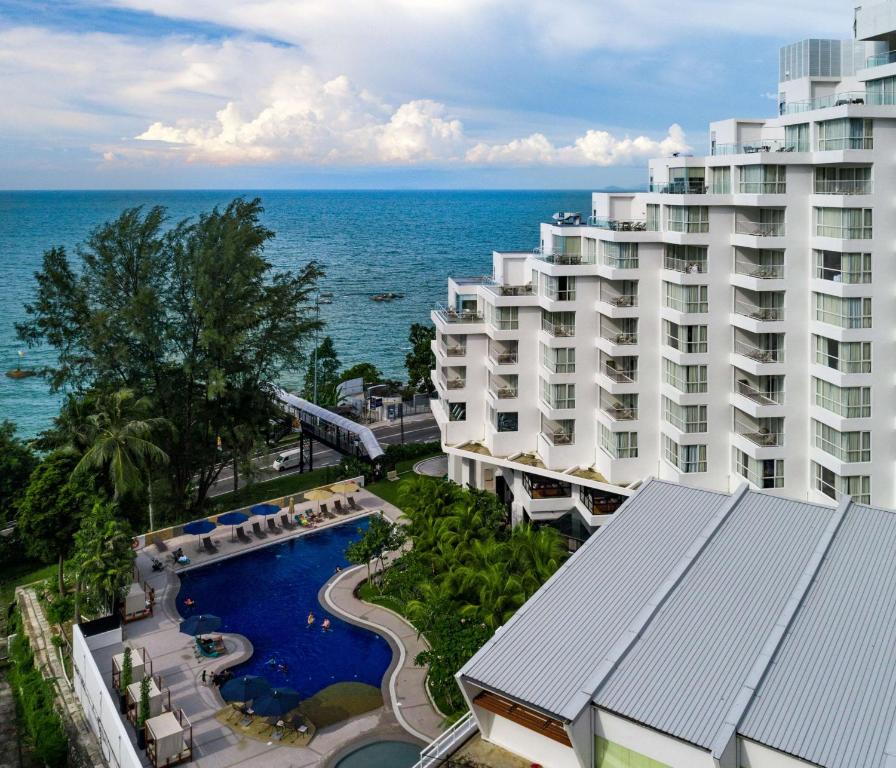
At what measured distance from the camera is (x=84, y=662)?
108 ft

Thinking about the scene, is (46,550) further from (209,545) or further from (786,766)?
(786,766)

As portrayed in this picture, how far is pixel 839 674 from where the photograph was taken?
19.7m

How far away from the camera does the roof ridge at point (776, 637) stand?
1836 cm

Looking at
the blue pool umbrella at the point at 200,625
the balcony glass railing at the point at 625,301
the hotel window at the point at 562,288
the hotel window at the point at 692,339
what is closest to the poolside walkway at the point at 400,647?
the blue pool umbrella at the point at 200,625

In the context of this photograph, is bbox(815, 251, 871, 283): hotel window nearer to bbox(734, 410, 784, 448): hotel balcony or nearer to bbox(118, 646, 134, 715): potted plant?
bbox(734, 410, 784, 448): hotel balcony

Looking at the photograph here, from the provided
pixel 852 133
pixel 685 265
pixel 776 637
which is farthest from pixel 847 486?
pixel 776 637

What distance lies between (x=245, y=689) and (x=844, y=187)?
100ft

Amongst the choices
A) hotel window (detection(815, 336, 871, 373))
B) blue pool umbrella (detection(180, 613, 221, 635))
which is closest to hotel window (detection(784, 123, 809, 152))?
hotel window (detection(815, 336, 871, 373))

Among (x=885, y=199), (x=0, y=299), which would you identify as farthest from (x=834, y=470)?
(x=0, y=299)

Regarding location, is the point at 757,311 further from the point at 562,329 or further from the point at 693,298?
the point at 562,329

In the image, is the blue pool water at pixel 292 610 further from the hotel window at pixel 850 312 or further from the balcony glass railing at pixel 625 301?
the hotel window at pixel 850 312

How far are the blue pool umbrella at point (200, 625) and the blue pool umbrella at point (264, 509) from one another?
13879mm

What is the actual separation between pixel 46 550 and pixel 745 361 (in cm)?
3394

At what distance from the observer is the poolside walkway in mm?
30750
